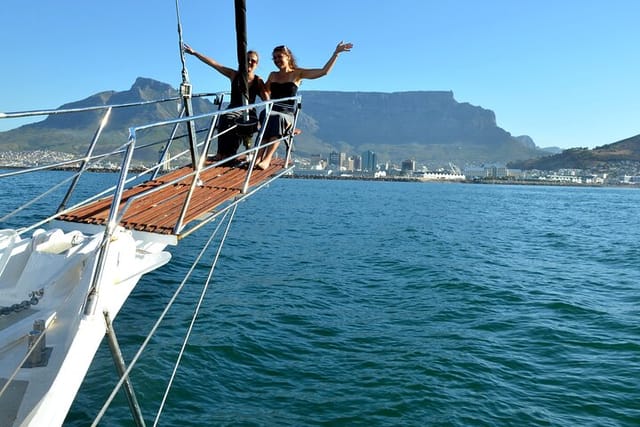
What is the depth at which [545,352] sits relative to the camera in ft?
30.5

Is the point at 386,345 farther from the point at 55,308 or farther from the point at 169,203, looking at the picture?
the point at 55,308

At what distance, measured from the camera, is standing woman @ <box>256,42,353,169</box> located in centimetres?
861

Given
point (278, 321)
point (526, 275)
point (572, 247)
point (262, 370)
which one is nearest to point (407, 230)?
point (572, 247)

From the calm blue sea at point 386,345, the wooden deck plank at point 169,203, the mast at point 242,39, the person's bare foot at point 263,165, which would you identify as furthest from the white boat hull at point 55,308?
the mast at point 242,39

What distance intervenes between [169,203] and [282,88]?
11.5 feet

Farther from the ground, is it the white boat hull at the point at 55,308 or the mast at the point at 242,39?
the mast at the point at 242,39

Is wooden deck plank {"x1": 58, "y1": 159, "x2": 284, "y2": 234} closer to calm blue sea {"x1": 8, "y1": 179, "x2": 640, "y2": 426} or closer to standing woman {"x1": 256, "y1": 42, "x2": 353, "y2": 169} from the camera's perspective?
standing woman {"x1": 256, "y1": 42, "x2": 353, "y2": 169}

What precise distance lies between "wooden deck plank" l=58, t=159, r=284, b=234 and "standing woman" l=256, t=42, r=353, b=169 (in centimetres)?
78

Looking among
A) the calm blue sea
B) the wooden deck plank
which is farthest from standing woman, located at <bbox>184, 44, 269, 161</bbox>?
the calm blue sea

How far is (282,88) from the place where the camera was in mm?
8805

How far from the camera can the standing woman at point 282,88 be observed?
861cm

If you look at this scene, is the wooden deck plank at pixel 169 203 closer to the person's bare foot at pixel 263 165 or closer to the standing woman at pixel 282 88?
the person's bare foot at pixel 263 165

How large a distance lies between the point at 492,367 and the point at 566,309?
5.31m

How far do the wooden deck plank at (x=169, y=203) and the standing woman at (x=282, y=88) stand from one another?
78 centimetres
